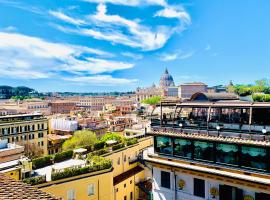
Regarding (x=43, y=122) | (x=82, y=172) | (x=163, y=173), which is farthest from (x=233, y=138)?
(x=43, y=122)

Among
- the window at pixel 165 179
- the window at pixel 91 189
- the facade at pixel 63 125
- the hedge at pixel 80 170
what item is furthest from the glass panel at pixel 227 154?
the facade at pixel 63 125

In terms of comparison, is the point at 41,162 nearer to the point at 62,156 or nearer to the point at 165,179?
the point at 62,156

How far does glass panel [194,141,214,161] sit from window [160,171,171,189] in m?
3.69

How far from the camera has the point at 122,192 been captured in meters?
34.4

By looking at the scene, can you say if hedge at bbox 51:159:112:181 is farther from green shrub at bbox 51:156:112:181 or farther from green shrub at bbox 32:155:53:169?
green shrub at bbox 32:155:53:169

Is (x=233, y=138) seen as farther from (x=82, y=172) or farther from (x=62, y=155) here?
(x=62, y=155)

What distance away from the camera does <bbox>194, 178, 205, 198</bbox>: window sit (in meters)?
22.6

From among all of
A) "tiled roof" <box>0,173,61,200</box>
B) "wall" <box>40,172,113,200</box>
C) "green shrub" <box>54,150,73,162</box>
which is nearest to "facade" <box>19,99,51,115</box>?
"green shrub" <box>54,150,73,162</box>

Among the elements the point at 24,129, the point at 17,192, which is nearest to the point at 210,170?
the point at 17,192

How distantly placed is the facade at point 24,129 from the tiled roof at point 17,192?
60.4 m

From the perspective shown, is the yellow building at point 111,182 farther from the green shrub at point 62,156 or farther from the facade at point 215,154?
the facade at point 215,154

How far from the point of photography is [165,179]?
992 inches

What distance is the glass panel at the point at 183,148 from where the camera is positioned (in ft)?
76.0

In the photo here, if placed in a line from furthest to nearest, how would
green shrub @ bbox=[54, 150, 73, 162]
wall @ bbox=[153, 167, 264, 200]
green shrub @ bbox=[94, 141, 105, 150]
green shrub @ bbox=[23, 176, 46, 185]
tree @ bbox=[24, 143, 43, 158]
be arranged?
tree @ bbox=[24, 143, 43, 158] < green shrub @ bbox=[94, 141, 105, 150] < green shrub @ bbox=[54, 150, 73, 162] < green shrub @ bbox=[23, 176, 46, 185] < wall @ bbox=[153, 167, 264, 200]
